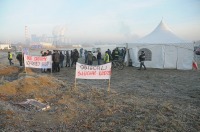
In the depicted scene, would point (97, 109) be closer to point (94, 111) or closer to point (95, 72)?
point (94, 111)

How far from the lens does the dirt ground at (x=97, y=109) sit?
18.8 ft

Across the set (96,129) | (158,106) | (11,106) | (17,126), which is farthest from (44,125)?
(158,106)

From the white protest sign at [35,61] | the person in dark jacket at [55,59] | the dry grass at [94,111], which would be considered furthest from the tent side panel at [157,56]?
the white protest sign at [35,61]

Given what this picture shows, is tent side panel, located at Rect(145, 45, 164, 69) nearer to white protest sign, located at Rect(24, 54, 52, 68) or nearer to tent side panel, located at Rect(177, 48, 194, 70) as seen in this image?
tent side panel, located at Rect(177, 48, 194, 70)

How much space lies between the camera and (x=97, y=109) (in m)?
7.17

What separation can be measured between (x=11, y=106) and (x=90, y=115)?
2.64 meters

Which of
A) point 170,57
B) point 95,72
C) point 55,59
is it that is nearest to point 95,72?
point 95,72

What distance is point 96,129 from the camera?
5.54 metres

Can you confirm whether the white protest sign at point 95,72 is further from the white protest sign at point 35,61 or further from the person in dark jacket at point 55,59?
the person in dark jacket at point 55,59

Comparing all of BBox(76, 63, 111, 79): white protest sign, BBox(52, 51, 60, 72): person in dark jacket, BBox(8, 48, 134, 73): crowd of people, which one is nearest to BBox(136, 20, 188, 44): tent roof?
BBox(8, 48, 134, 73): crowd of people

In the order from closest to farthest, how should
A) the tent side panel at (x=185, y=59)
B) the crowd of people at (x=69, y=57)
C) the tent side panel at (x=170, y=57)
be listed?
the crowd of people at (x=69, y=57)
the tent side panel at (x=185, y=59)
the tent side panel at (x=170, y=57)

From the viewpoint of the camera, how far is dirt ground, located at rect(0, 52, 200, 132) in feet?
18.8

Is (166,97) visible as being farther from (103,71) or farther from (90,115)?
(90,115)

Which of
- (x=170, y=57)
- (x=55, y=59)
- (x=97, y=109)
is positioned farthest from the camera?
(x=170, y=57)
